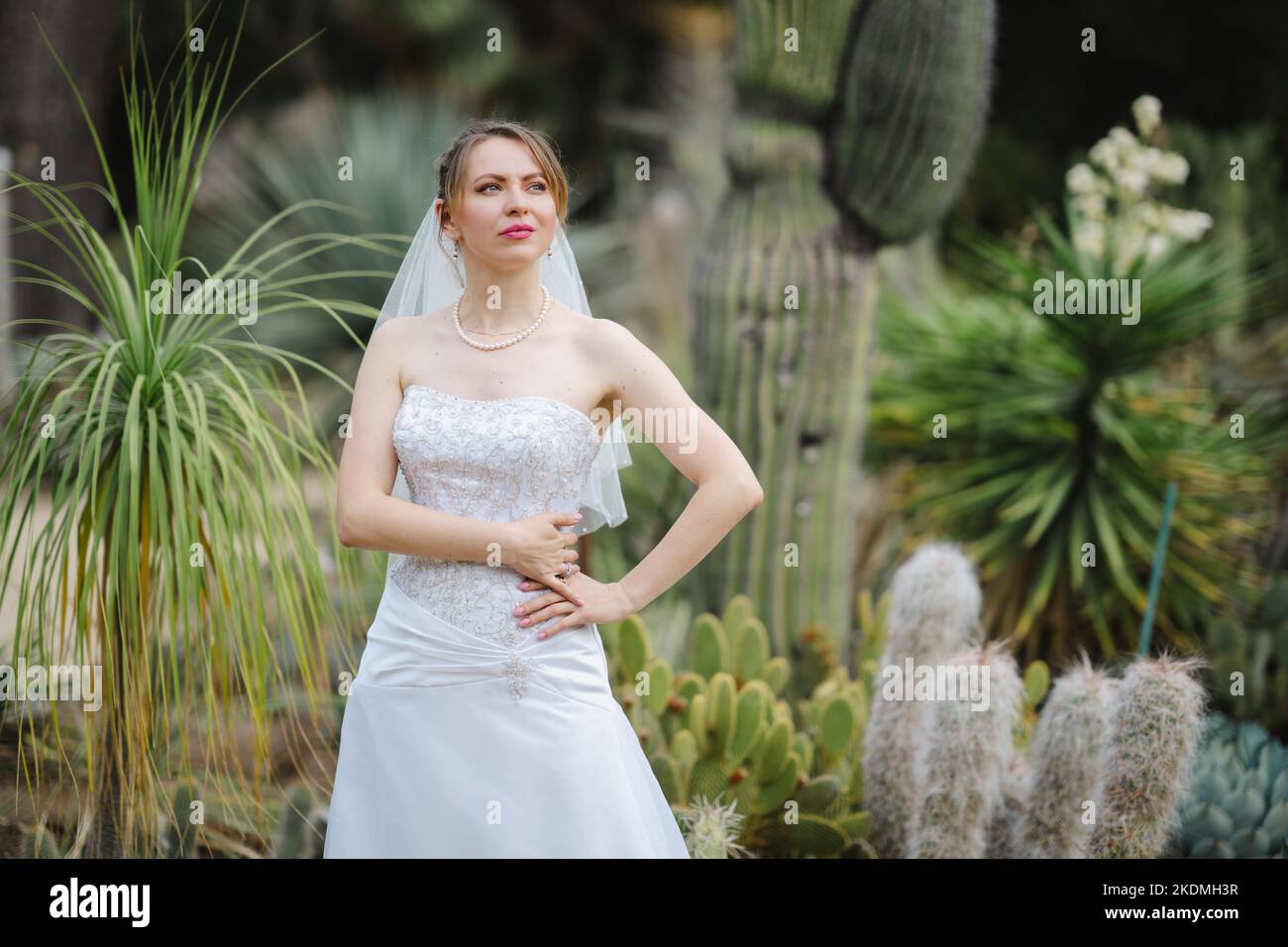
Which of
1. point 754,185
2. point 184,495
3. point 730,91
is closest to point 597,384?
point 184,495

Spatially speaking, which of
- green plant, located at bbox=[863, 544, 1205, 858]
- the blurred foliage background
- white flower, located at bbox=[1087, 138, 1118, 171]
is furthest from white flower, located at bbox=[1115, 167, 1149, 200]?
green plant, located at bbox=[863, 544, 1205, 858]

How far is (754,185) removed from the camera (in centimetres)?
467

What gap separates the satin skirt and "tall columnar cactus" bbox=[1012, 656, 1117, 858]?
4.61ft

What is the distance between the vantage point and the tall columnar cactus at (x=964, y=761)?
11.0ft

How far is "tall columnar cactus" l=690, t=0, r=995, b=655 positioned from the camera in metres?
4.51

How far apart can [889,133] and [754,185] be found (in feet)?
1.69

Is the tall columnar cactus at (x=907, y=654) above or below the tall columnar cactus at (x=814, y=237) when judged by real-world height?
below

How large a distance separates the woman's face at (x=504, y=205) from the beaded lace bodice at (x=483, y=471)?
0.95ft

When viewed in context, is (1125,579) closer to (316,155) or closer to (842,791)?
(842,791)

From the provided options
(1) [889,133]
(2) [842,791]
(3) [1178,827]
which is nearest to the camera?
(3) [1178,827]

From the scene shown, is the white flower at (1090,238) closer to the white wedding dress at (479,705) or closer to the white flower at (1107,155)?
the white flower at (1107,155)

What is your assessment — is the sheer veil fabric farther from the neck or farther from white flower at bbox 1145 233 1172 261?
white flower at bbox 1145 233 1172 261

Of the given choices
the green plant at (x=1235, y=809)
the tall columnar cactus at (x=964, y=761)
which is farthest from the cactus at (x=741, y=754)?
the green plant at (x=1235, y=809)
